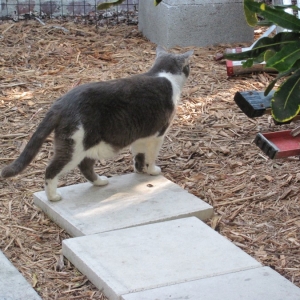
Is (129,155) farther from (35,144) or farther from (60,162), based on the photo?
(35,144)

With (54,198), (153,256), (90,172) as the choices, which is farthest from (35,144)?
(153,256)

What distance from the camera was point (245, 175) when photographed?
5145 millimetres

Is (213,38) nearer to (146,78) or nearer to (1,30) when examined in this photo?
(1,30)

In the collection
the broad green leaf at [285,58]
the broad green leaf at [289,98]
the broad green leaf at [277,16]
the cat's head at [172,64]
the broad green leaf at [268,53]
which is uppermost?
the broad green leaf at [277,16]

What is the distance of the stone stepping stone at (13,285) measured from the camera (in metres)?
3.62

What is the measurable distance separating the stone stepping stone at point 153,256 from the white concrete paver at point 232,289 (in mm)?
62

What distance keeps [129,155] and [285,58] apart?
11.4 feet

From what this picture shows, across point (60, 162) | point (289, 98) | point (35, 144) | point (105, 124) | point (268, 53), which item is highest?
point (268, 53)

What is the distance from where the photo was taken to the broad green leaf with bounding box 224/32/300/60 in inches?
98.3

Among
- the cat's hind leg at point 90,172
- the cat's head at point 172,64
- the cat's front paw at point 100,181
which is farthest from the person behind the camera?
the cat's head at point 172,64

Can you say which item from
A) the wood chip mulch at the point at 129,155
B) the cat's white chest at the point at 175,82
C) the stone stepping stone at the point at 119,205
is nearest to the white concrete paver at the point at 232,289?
the wood chip mulch at the point at 129,155

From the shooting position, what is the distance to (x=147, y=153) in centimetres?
505

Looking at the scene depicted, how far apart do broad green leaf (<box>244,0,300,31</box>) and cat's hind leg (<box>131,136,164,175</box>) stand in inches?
104

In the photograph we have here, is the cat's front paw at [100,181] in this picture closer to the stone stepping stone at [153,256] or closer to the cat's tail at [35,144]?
the cat's tail at [35,144]
